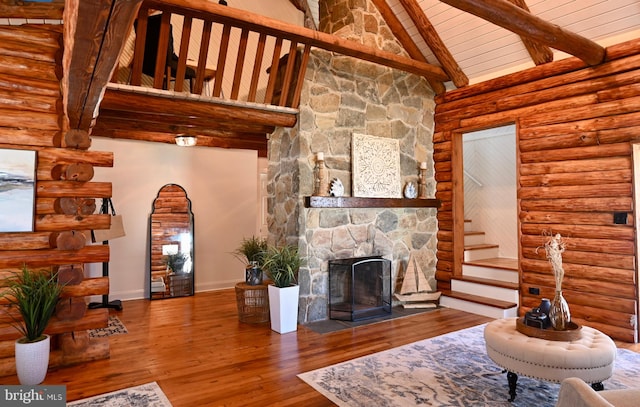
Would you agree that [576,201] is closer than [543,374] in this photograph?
No

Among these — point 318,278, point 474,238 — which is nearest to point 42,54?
point 318,278

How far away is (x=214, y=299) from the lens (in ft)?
19.7

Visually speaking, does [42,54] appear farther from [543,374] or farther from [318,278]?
[543,374]

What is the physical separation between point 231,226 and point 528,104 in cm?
491

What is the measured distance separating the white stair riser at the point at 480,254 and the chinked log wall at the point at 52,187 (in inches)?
191

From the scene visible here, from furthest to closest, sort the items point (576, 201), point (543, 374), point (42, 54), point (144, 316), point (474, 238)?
point (474, 238)
point (144, 316)
point (576, 201)
point (42, 54)
point (543, 374)

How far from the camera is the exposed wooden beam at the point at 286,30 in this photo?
361 cm

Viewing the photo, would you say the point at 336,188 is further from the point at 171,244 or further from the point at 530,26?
the point at 171,244

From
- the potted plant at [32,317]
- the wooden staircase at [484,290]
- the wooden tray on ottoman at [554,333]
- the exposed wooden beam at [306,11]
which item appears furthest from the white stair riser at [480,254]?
the potted plant at [32,317]

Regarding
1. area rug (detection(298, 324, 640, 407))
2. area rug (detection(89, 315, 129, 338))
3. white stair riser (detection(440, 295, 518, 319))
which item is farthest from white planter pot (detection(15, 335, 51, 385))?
white stair riser (detection(440, 295, 518, 319))

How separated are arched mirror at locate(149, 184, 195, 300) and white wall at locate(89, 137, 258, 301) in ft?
0.40

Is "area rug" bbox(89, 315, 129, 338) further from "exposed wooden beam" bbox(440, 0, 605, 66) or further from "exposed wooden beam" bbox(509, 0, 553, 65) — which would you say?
"exposed wooden beam" bbox(509, 0, 553, 65)

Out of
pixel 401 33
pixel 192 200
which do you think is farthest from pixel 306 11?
pixel 192 200

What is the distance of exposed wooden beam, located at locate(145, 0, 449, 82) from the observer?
3605 mm
